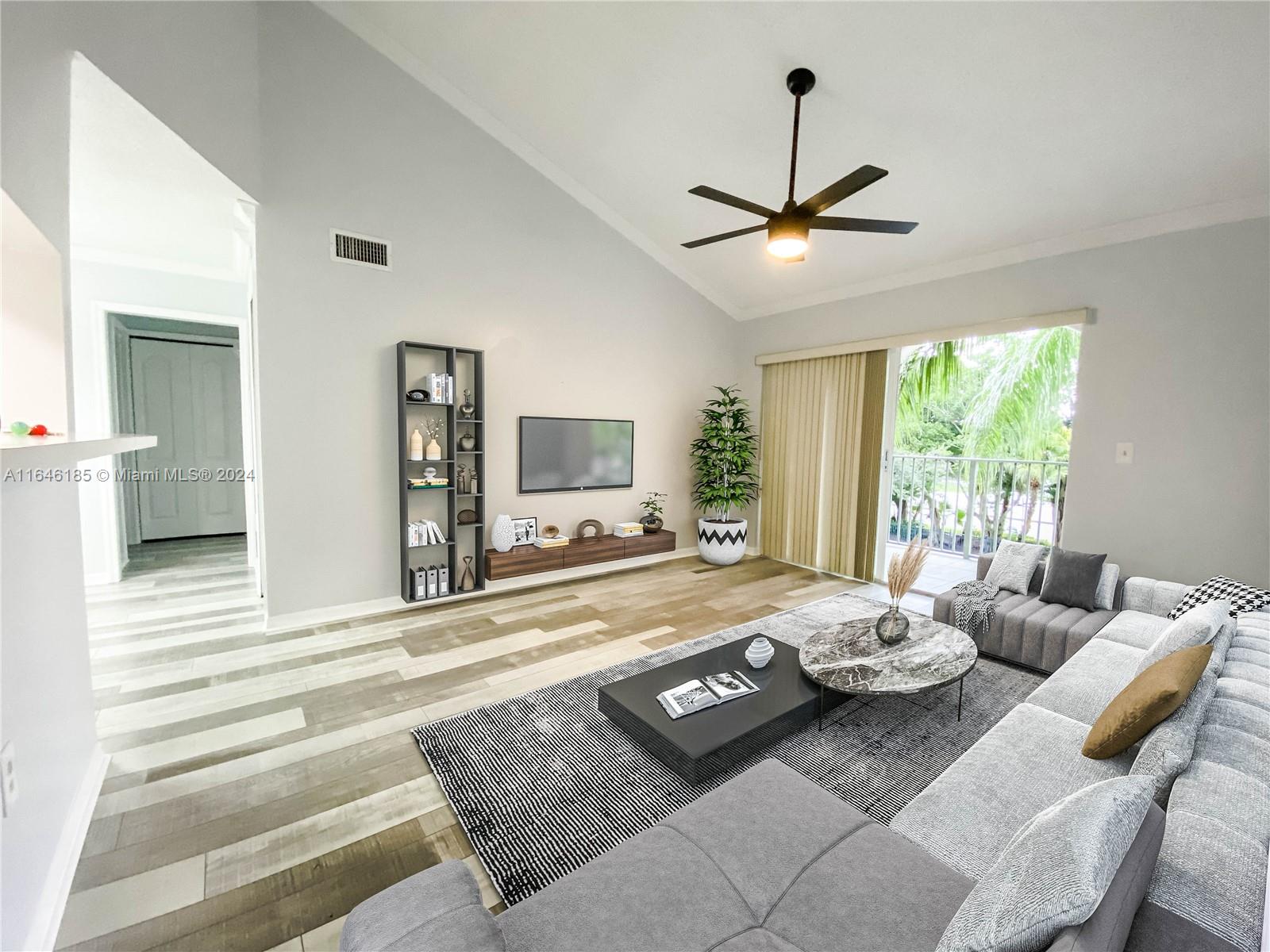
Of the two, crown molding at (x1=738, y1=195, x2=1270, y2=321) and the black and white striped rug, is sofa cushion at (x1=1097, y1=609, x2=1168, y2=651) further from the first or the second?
crown molding at (x1=738, y1=195, x2=1270, y2=321)

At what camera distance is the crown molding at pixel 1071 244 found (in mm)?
2990

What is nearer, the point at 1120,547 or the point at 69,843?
the point at 69,843

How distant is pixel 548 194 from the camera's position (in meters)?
4.44

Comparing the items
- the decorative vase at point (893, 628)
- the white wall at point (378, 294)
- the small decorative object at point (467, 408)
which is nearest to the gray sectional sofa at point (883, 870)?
the decorative vase at point (893, 628)

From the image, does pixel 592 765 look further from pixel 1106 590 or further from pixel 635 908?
pixel 1106 590

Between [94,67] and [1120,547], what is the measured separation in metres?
5.45

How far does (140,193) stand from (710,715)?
4045 mm

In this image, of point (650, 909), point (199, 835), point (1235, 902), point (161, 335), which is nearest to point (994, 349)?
point (1235, 902)

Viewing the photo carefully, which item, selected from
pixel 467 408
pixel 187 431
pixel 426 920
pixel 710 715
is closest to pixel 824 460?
pixel 467 408

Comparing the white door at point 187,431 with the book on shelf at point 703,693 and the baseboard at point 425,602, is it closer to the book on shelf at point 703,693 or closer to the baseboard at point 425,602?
the baseboard at point 425,602

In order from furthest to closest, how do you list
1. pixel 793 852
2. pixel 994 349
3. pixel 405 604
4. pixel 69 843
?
1. pixel 994 349
2. pixel 405 604
3. pixel 69 843
4. pixel 793 852

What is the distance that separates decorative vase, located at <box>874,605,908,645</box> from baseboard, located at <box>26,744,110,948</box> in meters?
2.97

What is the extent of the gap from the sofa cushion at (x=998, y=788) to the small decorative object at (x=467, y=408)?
11.7ft

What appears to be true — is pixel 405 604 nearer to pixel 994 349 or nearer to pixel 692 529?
pixel 692 529
